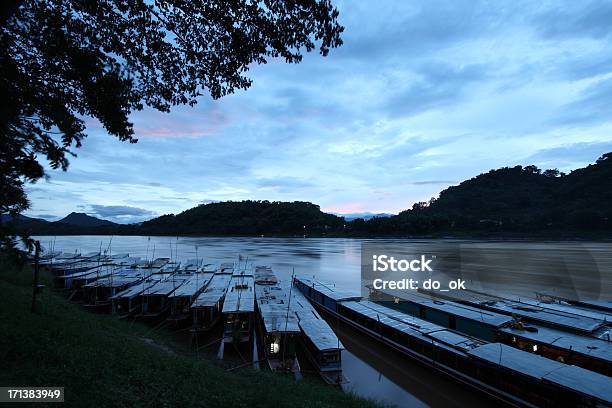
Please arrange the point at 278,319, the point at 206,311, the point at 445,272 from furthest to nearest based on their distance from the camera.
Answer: the point at 445,272 < the point at 206,311 < the point at 278,319

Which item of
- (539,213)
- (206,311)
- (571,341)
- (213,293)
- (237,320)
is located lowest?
(206,311)

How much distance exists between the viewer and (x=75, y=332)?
14.9m

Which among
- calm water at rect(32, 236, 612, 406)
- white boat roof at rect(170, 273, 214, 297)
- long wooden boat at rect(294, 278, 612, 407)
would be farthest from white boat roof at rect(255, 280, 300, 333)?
long wooden boat at rect(294, 278, 612, 407)

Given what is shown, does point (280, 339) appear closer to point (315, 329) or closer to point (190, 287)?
point (315, 329)

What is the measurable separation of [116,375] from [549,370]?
704 inches

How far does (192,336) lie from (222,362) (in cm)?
555

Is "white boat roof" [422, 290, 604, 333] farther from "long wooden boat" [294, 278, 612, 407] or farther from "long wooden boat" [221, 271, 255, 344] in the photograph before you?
"long wooden boat" [221, 271, 255, 344]

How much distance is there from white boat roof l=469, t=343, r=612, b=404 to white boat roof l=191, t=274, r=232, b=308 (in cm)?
1866

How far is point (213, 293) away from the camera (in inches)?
1114

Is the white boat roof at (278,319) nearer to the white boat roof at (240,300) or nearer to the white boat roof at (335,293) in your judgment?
the white boat roof at (240,300)

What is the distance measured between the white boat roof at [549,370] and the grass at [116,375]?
7.14m

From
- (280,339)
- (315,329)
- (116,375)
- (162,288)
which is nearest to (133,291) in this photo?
(162,288)

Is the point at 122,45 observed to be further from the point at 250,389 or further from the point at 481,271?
the point at 481,271

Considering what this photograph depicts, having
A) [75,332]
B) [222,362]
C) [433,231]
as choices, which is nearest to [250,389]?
[222,362]
